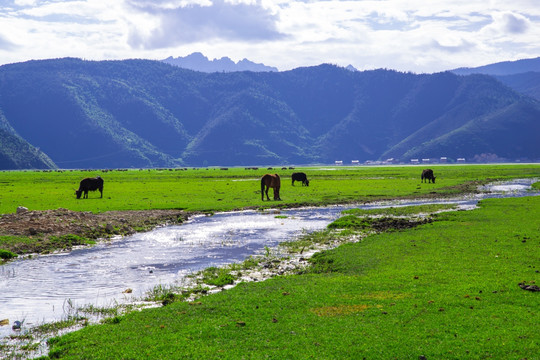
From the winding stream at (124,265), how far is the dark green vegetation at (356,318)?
3.74 meters

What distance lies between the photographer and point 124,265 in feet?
73.3

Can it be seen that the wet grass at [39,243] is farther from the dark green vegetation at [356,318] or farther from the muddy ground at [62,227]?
the dark green vegetation at [356,318]

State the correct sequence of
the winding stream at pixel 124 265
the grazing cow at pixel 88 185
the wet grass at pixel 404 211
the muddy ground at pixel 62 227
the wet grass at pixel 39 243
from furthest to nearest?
the grazing cow at pixel 88 185 → the wet grass at pixel 404 211 → the muddy ground at pixel 62 227 → the wet grass at pixel 39 243 → the winding stream at pixel 124 265

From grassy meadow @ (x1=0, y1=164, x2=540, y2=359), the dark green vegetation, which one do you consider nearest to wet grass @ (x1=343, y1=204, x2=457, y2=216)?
grassy meadow @ (x1=0, y1=164, x2=540, y2=359)

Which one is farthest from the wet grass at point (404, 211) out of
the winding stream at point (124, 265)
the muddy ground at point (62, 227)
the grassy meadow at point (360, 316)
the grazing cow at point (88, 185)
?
the grazing cow at point (88, 185)

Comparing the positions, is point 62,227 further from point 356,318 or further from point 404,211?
point 404,211

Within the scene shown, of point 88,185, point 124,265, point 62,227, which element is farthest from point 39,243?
point 88,185

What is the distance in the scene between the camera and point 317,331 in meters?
12.5

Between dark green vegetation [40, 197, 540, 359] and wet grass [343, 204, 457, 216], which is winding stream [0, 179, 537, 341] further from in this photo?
wet grass [343, 204, 457, 216]

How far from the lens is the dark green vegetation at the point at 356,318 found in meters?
11.5

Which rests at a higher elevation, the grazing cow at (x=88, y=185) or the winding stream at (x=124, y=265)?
the grazing cow at (x=88, y=185)

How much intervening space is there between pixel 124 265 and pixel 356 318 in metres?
13.2

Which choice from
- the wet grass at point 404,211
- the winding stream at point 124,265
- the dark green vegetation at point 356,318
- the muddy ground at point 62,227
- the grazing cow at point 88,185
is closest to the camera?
the dark green vegetation at point 356,318

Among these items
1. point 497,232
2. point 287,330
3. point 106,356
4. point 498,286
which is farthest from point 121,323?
point 497,232
